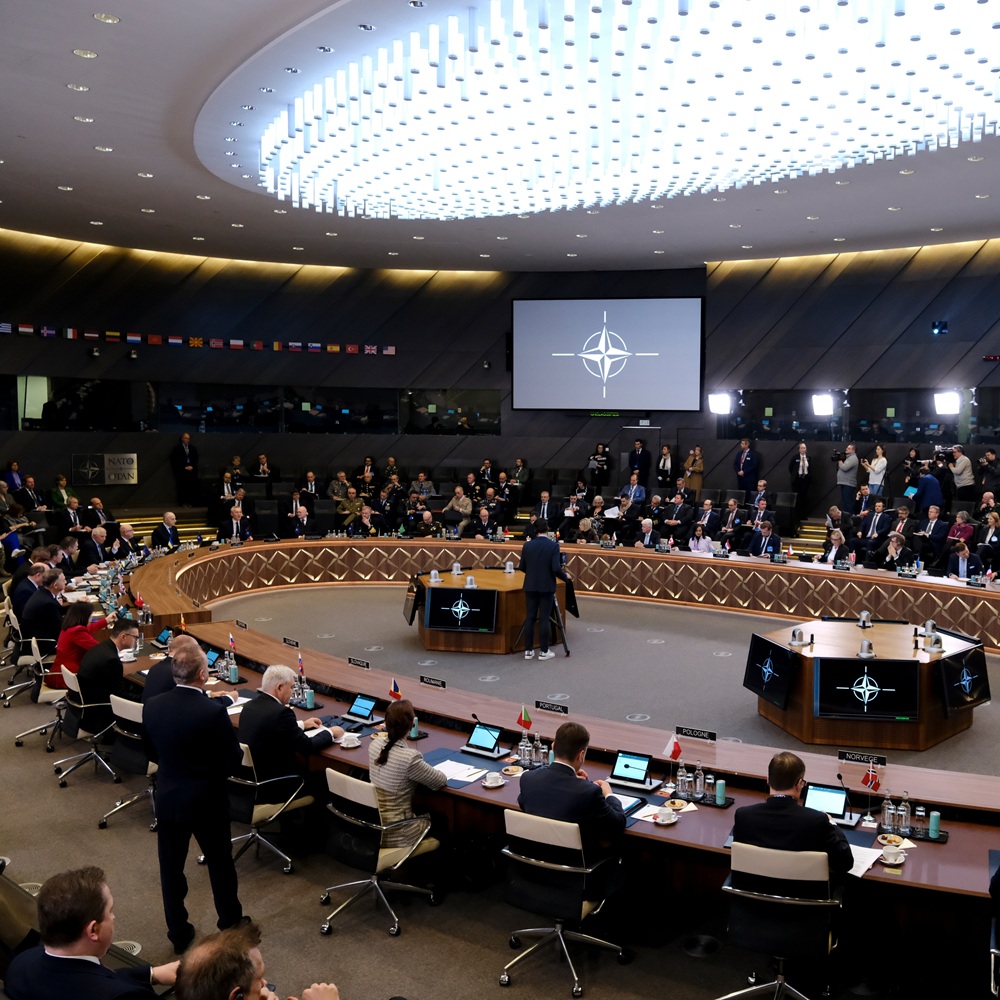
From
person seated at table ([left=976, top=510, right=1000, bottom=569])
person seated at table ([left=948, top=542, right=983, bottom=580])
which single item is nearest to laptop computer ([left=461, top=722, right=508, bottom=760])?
person seated at table ([left=948, top=542, right=983, bottom=580])

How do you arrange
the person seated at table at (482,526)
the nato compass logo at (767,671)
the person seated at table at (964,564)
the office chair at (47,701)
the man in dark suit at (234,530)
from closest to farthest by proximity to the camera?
the office chair at (47,701), the nato compass logo at (767,671), the person seated at table at (964,564), the man in dark suit at (234,530), the person seated at table at (482,526)

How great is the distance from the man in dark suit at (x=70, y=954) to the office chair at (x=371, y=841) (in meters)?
2.03

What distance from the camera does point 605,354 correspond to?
806 inches

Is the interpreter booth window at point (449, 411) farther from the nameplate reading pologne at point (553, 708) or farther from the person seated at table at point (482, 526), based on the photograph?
the nameplate reading pologne at point (553, 708)

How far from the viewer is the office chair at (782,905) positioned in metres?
4.02

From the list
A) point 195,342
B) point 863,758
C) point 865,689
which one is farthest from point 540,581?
point 195,342

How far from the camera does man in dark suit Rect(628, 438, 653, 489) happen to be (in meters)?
18.9

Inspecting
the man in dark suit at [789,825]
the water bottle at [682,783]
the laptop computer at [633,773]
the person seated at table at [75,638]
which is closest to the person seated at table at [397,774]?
the laptop computer at [633,773]

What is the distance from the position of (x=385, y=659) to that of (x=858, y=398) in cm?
1182

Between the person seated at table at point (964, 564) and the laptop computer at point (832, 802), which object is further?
the person seated at table at point (964, 564)

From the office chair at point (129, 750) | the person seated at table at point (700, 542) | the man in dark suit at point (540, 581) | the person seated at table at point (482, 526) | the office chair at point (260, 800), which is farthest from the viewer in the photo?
the person seated at table at point (482, 526)

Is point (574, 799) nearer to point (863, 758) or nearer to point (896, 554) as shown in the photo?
point (863, 758)

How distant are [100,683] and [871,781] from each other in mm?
5135

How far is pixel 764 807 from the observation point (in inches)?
166
